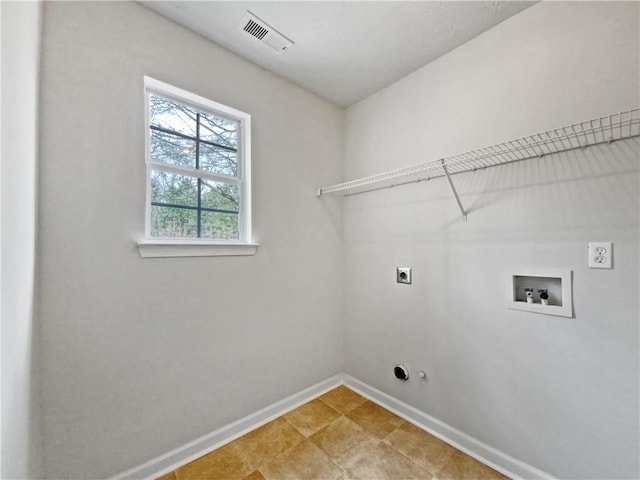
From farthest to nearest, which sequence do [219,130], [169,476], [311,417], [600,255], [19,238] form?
[311,417]
[219,130]
[169,476]
[600,255]
[19,238]

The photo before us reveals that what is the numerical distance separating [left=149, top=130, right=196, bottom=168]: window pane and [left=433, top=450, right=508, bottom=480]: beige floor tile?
2.34m

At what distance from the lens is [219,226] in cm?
183

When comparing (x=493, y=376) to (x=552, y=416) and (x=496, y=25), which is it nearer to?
(x=552, y=416)

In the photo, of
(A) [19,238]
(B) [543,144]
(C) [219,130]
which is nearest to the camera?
(A) [19,238]

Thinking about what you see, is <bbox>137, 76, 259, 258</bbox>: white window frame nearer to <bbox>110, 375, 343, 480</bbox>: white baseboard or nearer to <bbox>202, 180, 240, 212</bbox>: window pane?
<bbox>202, 180, 240, 212</bbox>: window pane

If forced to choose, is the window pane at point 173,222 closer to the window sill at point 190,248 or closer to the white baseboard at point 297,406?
the window sill at point 190,248

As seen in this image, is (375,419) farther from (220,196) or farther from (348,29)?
(348,29)

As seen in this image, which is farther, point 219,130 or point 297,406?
point 297,406

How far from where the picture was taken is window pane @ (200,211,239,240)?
176 centimetres

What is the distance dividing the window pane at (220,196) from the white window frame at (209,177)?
0.11 feet

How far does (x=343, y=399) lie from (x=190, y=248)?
1.70 m

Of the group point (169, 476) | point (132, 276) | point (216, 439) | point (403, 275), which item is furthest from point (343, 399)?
point (132, 276)

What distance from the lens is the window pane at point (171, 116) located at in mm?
1605

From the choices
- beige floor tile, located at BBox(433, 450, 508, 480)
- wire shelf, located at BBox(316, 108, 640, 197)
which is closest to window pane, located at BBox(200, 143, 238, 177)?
wire shelf, located at BBox(316, 108, 640, 197)
